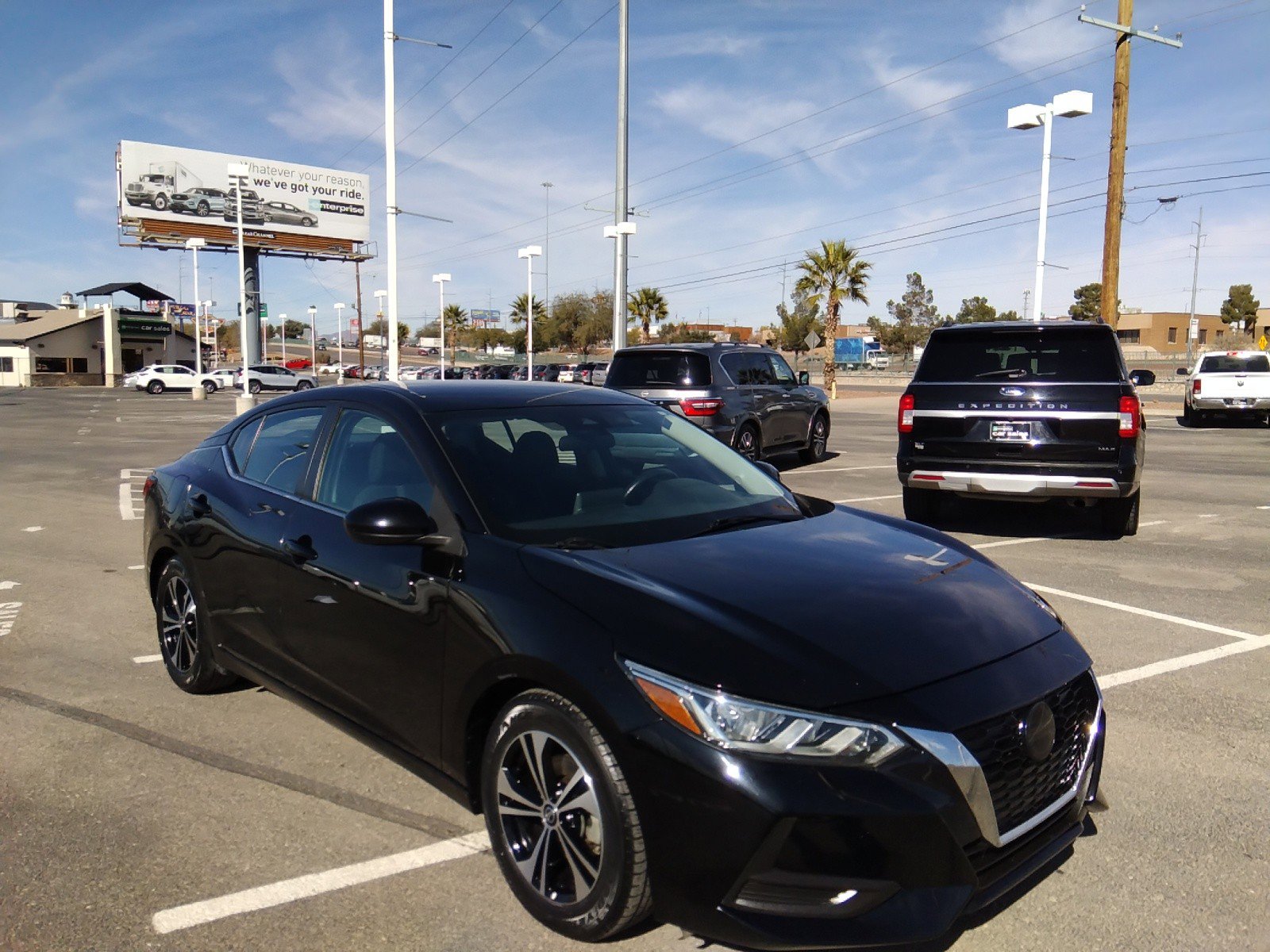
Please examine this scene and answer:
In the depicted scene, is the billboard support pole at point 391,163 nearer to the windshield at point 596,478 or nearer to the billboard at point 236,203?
the windshield at point 596,478

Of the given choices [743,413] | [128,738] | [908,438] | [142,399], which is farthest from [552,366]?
[128,738]

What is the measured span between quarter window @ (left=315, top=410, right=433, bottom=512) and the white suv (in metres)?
53.6

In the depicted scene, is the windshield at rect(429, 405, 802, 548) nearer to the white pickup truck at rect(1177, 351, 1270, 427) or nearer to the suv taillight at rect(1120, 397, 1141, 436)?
the suv taillight at rect(1120, 397, 1141, 436)

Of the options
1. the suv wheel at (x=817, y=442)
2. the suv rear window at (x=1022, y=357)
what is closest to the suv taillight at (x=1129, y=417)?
the suv rear window at (x=1022, y=357)

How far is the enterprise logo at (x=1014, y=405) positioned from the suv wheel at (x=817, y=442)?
7.02 m

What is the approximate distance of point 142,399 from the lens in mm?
44094

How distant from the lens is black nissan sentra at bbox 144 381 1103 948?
2.39 metres

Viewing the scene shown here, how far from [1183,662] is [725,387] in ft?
28.7

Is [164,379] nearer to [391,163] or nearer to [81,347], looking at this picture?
[81,347]

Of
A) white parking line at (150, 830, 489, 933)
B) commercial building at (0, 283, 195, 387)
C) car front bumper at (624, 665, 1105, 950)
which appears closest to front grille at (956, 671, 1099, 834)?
car front bumper at (624, 665, 1105, 950)

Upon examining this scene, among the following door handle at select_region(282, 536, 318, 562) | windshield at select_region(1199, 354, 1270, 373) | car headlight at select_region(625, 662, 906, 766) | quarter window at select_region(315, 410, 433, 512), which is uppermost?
windshield at select_region(1199, 354, 1270, 373)

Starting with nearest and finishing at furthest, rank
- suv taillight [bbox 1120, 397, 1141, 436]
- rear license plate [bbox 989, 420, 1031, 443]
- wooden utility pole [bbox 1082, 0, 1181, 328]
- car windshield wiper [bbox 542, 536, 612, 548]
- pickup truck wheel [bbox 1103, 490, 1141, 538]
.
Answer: car windshield wiper [bbox 542, 536, 612, 548] → suv taillight [bbox 1120, 397, 1141, 436] → rear license plate [bbox 989, 420, 1031, 443] → pickup truck wheel [bbox 1103, 490, 1141, 538] → wooden utility pole [bbox 1082, 0, 1181, 328]

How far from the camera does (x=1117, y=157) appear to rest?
76.9 feet

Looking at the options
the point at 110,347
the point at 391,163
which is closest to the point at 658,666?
the point at 391,163
